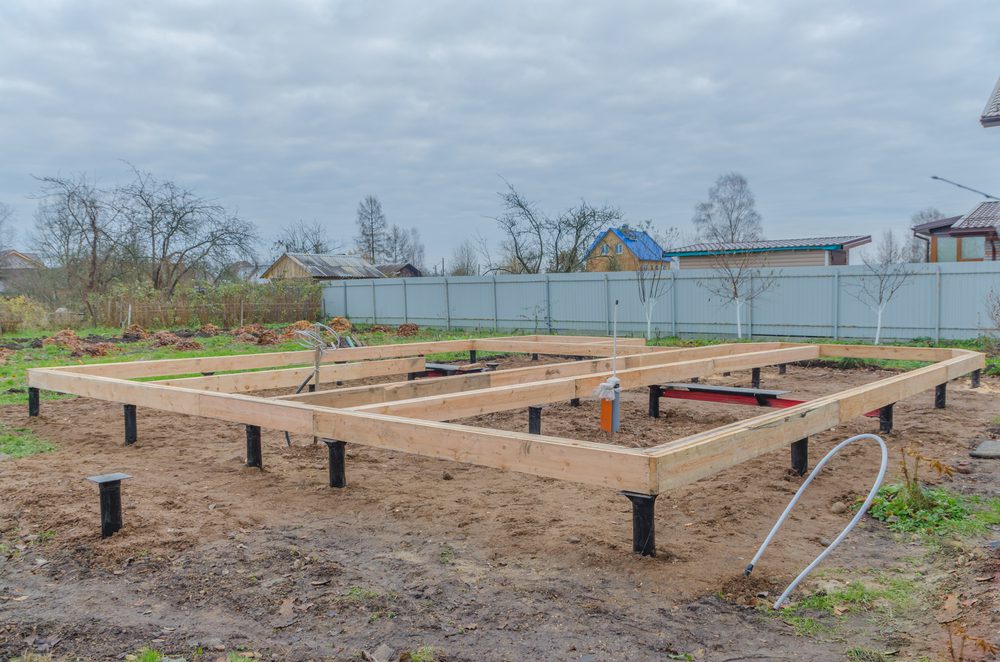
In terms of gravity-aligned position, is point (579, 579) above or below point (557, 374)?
below

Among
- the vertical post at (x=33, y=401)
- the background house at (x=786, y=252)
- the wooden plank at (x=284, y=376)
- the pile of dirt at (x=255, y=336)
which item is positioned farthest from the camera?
the background house at (x=786, y=252)

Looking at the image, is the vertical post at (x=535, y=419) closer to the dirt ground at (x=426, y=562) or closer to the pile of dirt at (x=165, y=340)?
the dirt ground at (x=426, y=562)

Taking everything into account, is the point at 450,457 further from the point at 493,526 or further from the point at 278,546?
the point at 278,546

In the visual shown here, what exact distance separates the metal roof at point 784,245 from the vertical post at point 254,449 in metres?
22.2

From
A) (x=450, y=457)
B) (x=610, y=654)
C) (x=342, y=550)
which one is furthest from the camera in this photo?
(x=450, y=457)

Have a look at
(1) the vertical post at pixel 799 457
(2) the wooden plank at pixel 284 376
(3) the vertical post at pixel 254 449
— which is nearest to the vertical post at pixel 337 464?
(3) the vertical post at pixel 254 449

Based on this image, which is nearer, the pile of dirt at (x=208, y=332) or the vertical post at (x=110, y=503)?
the vertical post at (x=110, y=503)

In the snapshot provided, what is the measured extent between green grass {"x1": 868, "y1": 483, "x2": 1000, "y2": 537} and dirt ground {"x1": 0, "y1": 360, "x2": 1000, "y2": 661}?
0.73ft

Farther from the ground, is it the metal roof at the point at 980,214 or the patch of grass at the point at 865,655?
the metal roof at the point at 980,214

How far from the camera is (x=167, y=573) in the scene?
372 cm

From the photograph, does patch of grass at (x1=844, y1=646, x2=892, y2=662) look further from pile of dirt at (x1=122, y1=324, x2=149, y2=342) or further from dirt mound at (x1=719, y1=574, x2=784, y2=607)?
pile of dirt at (x1=122, y1=324, x2=149, y2=342)

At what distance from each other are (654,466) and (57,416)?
713cm

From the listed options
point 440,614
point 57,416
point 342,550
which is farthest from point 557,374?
point 57,416

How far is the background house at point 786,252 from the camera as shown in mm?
26719
